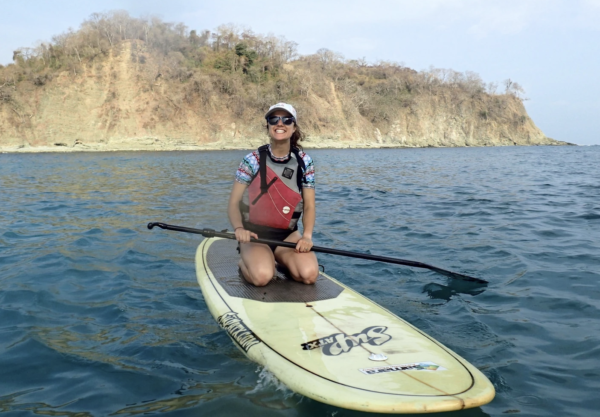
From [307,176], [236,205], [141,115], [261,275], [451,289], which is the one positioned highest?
[141,115]

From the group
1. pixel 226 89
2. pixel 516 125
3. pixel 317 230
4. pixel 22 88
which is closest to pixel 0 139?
pixel 22 88

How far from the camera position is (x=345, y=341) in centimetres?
317

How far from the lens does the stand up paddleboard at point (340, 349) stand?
2471 mm

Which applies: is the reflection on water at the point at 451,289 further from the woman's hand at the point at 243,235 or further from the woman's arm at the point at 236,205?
the woman's arm at the point at 236,205

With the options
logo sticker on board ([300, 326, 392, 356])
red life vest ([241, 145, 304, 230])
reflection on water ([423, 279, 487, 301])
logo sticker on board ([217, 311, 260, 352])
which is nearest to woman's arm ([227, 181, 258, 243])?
red life vest ([241, 145, 304, 230])

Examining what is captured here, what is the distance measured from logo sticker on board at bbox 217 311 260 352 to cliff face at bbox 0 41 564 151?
1723 inches

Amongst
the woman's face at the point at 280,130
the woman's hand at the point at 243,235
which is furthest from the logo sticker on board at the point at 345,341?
the woman's face at the point at 280,130

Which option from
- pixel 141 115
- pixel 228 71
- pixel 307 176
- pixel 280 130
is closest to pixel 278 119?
pixel 280 130

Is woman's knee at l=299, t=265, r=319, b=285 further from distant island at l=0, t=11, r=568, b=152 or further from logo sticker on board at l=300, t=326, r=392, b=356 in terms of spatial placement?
distant island at l=0, t=11, r=568, b=152

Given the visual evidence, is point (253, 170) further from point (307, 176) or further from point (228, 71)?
point (228, 71)

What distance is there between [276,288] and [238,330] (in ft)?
2.67

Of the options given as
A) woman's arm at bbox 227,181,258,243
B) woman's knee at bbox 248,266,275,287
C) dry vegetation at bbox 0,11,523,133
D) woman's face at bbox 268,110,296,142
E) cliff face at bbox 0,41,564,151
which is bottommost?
woman's knee at bbox 248,266,275,287

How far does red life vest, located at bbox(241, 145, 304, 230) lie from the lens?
4355 mm

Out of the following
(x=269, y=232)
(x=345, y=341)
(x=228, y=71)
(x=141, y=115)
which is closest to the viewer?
(x=345, y=341)
